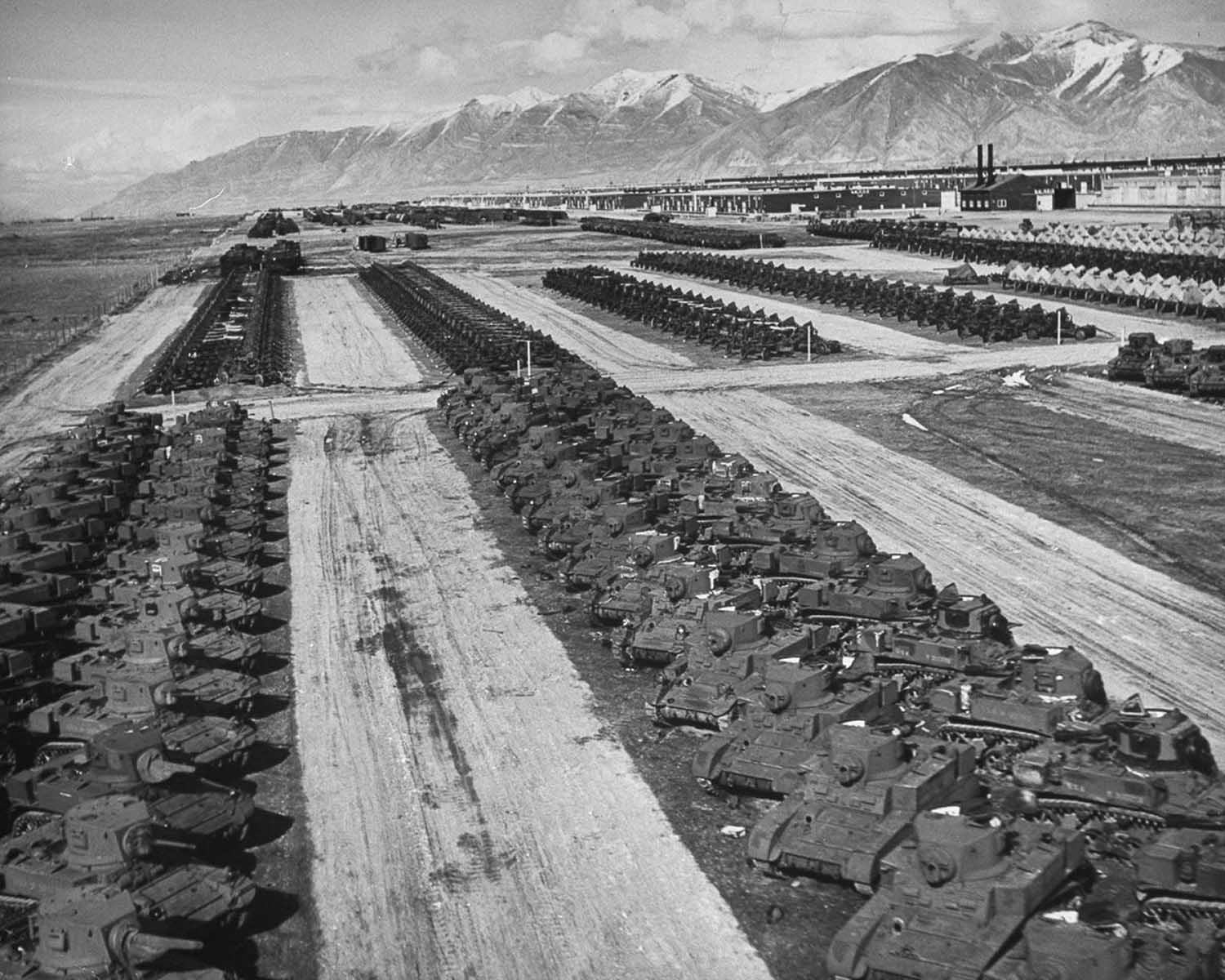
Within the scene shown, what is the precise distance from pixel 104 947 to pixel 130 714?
7.51 m

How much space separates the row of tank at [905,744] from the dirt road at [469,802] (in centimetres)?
146

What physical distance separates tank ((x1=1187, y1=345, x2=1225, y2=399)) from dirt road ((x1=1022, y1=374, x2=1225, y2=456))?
0.47 meters

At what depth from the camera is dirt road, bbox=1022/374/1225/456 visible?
42.1 m

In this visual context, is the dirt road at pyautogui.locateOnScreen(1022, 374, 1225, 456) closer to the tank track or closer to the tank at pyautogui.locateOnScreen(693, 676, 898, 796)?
the tank at pyautogui.locateOnScreen(693, 676, 898, 796)

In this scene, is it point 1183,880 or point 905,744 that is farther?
point 905,744

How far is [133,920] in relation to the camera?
15.2 m

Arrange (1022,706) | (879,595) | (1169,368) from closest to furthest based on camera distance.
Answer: (1022,706), (879,595), (1169,368)

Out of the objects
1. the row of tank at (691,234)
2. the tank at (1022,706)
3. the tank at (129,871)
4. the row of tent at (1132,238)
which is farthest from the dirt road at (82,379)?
the row of tent at (1132,238)

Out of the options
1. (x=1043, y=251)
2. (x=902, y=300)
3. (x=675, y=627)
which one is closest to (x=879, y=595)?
(x=675, y=627)

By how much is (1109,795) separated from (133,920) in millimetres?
12410

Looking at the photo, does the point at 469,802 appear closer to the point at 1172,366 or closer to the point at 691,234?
the point at 1172,366

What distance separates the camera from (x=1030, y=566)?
30.1 meters

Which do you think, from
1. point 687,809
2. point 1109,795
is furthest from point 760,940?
point 1109,795

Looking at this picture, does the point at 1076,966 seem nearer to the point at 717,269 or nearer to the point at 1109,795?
the point at 1109,795
